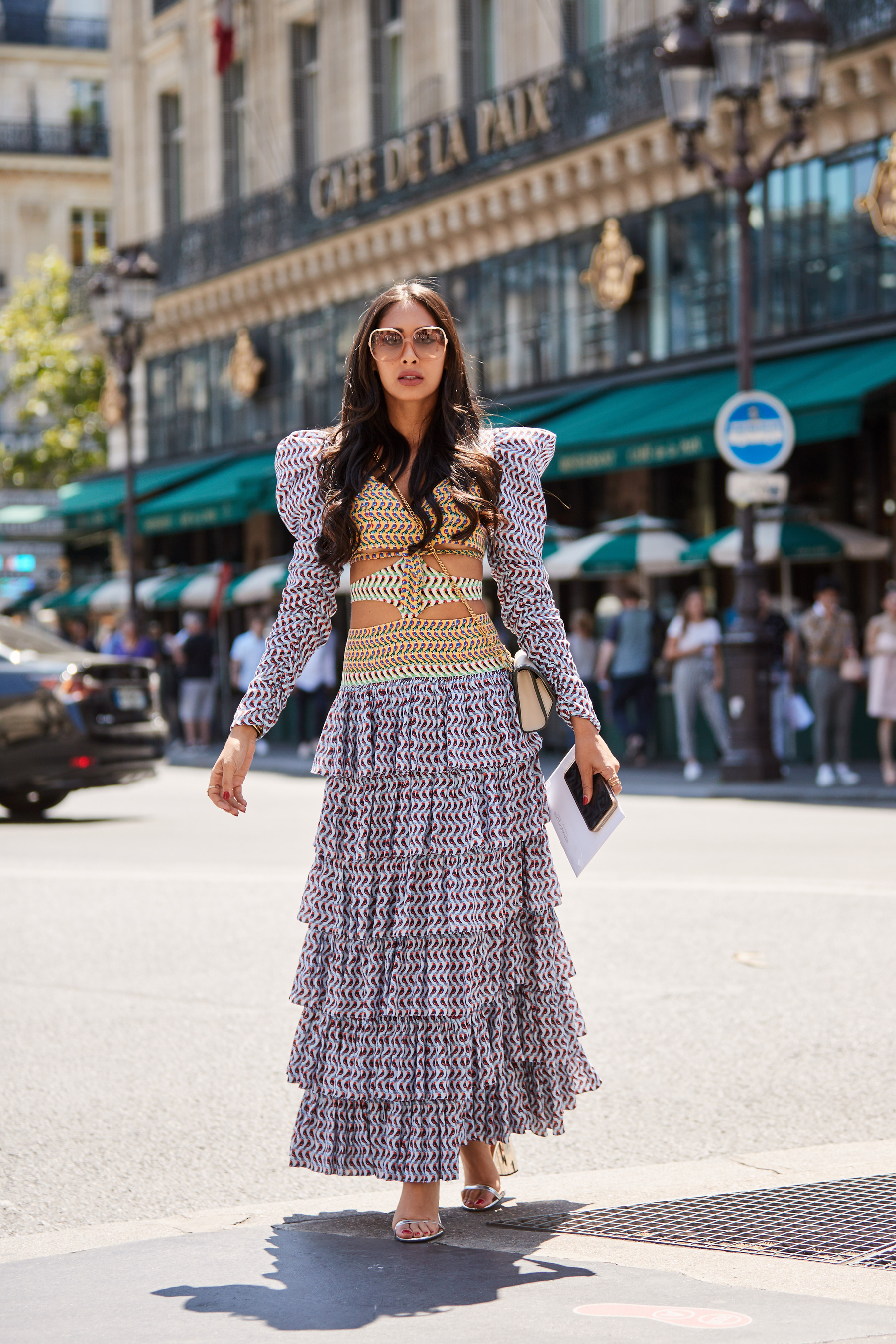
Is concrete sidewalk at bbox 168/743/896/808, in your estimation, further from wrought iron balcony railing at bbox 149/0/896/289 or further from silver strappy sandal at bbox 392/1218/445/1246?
silver strappy sandal at bbox 392/1218/445/1246

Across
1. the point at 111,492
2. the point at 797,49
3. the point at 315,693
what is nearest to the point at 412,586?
the point at 797,49

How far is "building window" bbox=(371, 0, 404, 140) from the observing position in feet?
102

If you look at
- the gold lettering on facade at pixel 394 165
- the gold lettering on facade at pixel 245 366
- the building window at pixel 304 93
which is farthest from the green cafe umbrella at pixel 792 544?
the building window at pixel 304 93

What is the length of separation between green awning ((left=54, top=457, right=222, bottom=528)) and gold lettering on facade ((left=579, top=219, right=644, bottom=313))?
9.63 m

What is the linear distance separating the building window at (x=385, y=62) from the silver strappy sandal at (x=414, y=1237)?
28.6m

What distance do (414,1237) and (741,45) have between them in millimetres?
14514

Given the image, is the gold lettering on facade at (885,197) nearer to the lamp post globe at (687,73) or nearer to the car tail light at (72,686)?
the lamp post globe at (687,73)

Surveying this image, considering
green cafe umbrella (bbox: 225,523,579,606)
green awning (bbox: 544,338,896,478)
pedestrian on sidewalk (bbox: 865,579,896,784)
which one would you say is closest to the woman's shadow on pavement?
pedestrian on sidewalk (bbox: 865,579,896,784)

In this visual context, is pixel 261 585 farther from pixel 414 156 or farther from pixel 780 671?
pixel 780 671

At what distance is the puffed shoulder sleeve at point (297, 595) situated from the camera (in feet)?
13.7

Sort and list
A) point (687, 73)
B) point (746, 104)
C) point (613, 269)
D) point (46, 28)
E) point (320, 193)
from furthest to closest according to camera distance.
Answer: point (46, 28), point (320, 193), point (613, 269), point (687, 73), point (746, 104)

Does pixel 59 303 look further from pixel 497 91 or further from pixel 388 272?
pixel 497 91

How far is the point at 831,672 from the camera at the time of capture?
16.7 meters

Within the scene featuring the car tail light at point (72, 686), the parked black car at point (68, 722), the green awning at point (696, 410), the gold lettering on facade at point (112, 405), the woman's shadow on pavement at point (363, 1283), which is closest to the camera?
the woman's shadow on pavement at point (363, 1283)
